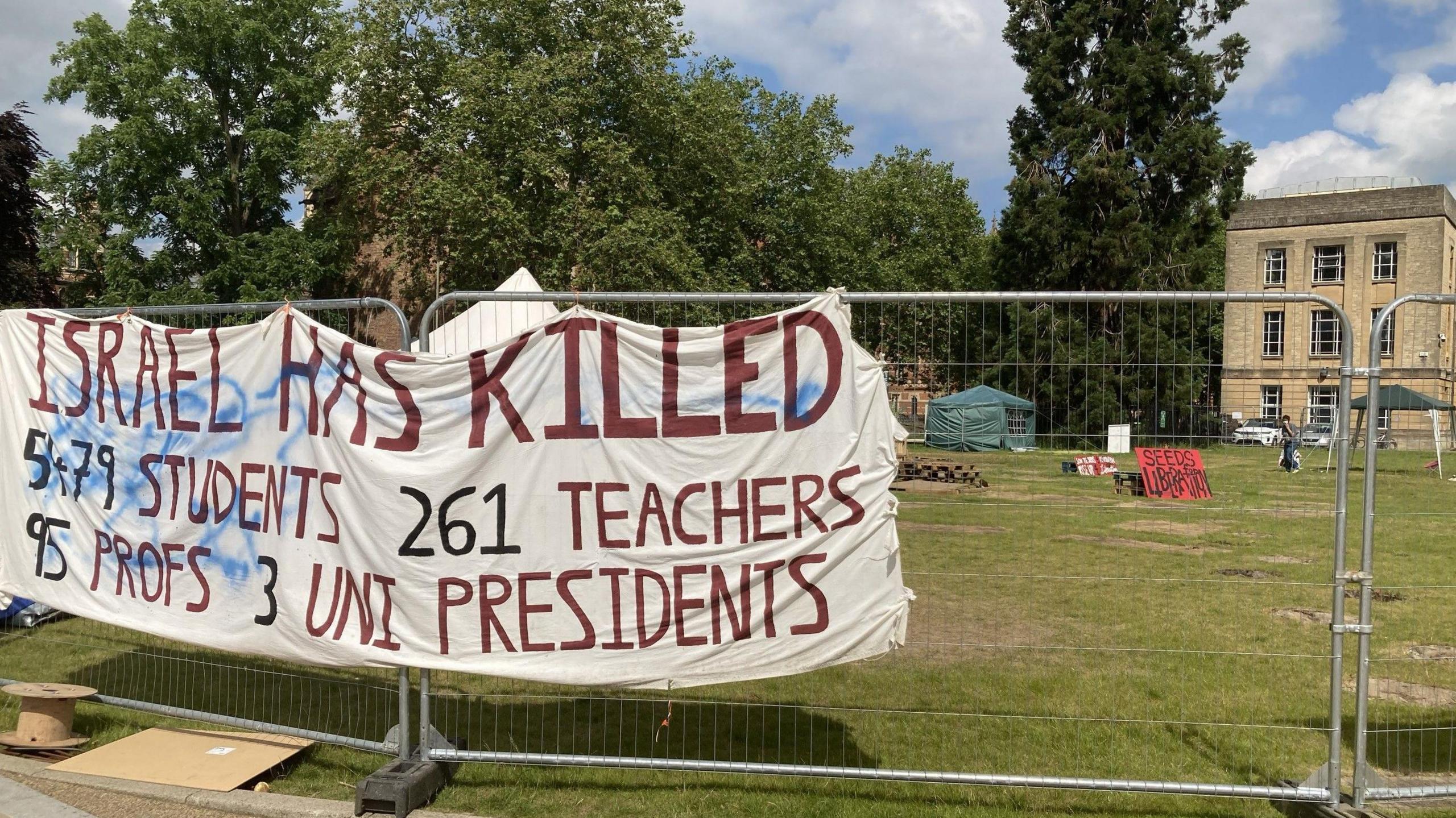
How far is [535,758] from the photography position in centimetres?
Result: 492

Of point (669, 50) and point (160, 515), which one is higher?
point (669, 50)

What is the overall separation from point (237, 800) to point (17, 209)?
1957cm

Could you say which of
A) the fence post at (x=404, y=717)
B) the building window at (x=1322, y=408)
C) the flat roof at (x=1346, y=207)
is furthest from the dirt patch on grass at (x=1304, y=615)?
the flat roof at (x=1346, y=207)

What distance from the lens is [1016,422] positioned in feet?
17.2

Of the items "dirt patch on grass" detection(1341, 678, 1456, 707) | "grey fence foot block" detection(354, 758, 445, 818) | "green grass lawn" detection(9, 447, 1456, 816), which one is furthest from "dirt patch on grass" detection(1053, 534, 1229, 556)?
"grey fence foot block" detection(354, 758, 445, 818)

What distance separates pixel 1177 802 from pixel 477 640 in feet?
12.0

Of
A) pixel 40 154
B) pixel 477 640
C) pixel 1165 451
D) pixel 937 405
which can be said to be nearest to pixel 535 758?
pixel 477 640

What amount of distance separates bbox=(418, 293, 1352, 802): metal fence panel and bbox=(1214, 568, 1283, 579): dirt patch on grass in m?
2.45

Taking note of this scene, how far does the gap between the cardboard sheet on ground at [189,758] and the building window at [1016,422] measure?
4.36 meters

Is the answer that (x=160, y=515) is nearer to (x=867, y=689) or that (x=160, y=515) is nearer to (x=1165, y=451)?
(x=867, y=689)

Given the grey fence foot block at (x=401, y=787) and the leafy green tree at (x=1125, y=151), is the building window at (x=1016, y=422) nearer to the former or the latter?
the grey fence foot block at (x=401, y=787)

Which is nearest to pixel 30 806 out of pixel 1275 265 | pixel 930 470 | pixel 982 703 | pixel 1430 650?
pixel 982 703

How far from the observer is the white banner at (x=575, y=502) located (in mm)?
4672

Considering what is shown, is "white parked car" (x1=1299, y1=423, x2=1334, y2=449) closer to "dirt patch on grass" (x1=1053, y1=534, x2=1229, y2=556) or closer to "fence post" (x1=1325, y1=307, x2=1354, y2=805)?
"fence post" (x1=1325, y1=307, x2=1354, y2=805)
